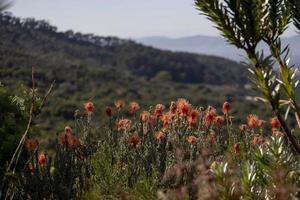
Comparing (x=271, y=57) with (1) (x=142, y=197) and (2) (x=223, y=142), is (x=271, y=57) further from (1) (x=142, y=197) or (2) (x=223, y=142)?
(2) (x=223, y=142)

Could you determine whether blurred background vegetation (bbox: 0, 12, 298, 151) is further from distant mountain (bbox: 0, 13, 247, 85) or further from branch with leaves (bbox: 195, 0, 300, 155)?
branch with leaves (bbox: 195, 0, 300, 155)

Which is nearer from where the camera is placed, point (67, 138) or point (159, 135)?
point (67, 138)

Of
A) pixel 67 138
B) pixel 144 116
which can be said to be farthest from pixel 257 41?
pixel 144 116

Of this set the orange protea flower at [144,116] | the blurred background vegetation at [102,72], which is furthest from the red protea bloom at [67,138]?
the blurred background vegetation at [102,72]

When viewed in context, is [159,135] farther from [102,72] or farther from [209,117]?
[102,72]

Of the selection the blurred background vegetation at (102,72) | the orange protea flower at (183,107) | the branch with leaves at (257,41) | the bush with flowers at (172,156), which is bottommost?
the blurred background vegetation at (102,72)

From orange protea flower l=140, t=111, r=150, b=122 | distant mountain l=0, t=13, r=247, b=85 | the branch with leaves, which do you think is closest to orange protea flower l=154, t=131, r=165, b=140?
orange protea flower l=140, t=111, r=150, b=122

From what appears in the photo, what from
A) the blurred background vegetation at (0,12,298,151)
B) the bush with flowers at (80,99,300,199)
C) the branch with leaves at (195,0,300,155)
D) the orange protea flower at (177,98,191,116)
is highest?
the branch with leaves at (195,0,300,155)

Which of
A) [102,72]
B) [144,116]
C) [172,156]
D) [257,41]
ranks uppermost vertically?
[257,41]

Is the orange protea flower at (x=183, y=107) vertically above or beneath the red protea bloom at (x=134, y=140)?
above

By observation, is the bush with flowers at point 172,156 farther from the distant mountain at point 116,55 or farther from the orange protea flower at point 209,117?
the distant mountain at point 116,55

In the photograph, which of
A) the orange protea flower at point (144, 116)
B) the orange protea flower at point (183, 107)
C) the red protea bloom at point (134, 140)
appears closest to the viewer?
the red protea bloom at point (134, 140)

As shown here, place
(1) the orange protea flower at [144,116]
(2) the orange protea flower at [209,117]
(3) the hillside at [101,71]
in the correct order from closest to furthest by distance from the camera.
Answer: (2) the orange protea flower at [209,117] → (1) the orange protea flower at [144,116] → (3) the hillside at [101,71]

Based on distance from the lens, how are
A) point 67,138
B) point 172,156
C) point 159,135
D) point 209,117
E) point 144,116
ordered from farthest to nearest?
point 144,116
point 209,117
point 159,135
point 172,156
point 67,138
